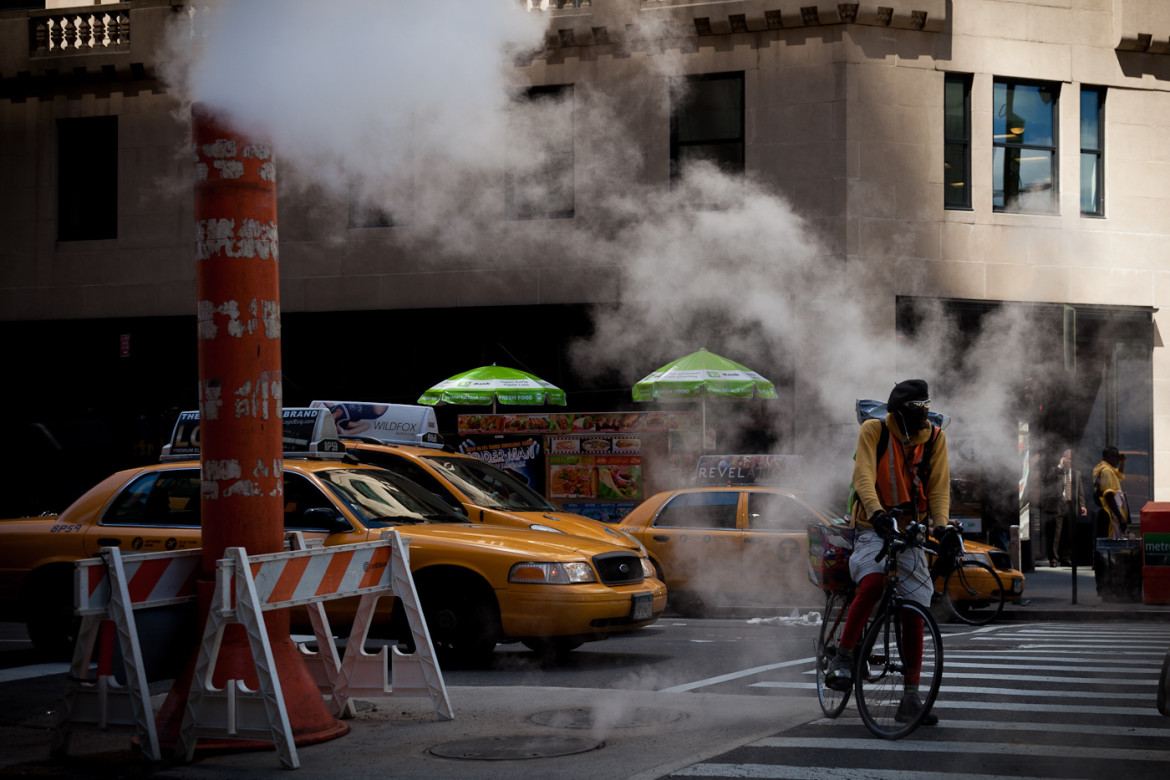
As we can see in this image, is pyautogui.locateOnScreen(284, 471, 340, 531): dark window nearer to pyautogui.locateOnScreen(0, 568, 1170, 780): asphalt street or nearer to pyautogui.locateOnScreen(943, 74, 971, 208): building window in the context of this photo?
pyautogui.locateOnScreen(0, 568, 1170, 780): asphalt street

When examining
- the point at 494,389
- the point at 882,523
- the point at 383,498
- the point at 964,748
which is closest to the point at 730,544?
the point at 383,498

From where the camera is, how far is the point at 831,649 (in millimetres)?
7008

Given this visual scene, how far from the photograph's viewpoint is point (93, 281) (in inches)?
853

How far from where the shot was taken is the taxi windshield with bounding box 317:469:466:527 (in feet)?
32.2

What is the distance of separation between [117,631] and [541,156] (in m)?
9.50

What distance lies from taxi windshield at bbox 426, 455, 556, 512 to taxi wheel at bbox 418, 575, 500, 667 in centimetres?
192

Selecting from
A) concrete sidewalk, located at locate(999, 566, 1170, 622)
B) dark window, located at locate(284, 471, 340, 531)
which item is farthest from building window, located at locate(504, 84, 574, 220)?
concrete sidewalk, located at locate(999, 566, 1170, 622)

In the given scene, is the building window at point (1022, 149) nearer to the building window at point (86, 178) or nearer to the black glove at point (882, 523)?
the black glove at point (882, 523)

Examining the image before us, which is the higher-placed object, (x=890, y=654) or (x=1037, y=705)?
(x=890, y=654)

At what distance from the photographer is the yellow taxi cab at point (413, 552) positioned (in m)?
9.37

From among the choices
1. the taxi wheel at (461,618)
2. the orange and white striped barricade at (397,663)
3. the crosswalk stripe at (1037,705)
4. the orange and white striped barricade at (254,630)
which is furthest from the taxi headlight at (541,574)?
the orange and white striped barricade at (254,630)

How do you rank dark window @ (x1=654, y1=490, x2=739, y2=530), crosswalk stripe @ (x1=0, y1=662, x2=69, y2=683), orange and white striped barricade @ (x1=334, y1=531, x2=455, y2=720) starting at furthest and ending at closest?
dark window @ (x1=654, y1=490, x2=739, y2=530), crosswalk stripe @ (x1=0, y1=662, x2=69, y2=683), orange and white striped barricade @ (x1=334, y1=531, x2=455, y2=720)

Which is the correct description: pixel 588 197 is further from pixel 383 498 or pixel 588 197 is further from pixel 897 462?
pixel 897 462

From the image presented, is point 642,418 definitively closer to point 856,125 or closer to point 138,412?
point 856,125
